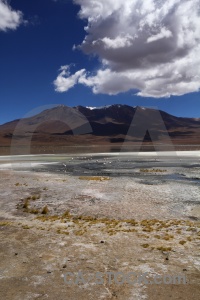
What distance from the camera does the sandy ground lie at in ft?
34.2

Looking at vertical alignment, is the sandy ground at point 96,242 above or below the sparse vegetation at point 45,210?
below

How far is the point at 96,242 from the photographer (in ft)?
49.3

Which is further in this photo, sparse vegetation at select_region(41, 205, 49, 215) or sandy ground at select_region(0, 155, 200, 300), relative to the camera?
sparse vegetation at select_region(41, 205, 49, 215)

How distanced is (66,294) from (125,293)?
2011mm

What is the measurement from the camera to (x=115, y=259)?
12.8 m

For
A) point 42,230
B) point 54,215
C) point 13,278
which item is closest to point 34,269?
point 13,278

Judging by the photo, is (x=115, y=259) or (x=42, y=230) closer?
(x=115, y=259)

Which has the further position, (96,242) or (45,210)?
(45,210)

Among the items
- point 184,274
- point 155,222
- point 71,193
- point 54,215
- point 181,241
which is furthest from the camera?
point 71,193

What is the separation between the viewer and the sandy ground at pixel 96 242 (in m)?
10.4

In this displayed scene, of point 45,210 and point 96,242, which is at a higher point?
point 45,210

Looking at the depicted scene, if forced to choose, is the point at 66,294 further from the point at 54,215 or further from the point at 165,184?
the point at 165,184

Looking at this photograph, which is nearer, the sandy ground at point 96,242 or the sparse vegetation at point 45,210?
the sandy ground at point 96,242

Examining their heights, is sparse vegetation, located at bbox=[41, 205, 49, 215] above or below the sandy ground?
above
